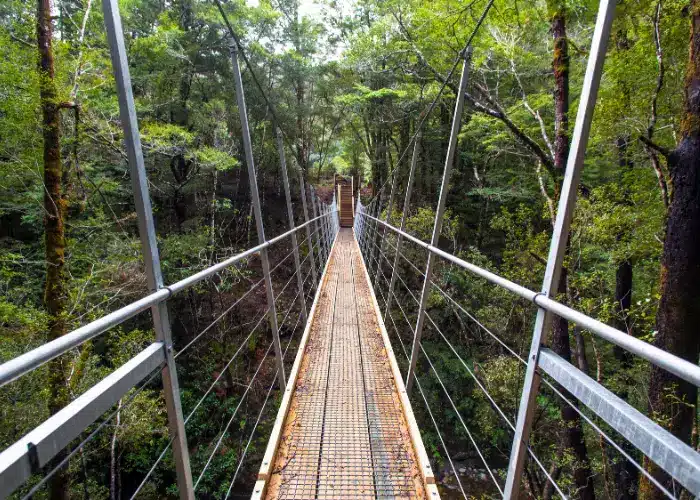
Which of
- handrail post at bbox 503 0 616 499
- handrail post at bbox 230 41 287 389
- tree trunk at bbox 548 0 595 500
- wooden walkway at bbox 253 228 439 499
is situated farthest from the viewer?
tree trunk at bbox 548 0 595 500

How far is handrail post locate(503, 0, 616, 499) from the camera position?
2.28ft

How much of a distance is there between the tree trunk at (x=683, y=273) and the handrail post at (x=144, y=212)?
11.0ft

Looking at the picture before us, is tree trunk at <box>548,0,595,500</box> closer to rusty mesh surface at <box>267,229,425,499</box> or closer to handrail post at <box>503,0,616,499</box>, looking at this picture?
rusty mesh surface at <box>267,229,425,499</box>

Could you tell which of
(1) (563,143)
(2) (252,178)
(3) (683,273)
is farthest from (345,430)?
(1) (563,143)

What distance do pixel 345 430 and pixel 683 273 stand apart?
112 inches

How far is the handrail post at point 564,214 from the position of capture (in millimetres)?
694

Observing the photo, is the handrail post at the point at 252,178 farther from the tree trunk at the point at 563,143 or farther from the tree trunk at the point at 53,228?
the tree trunk at the point at 563,143

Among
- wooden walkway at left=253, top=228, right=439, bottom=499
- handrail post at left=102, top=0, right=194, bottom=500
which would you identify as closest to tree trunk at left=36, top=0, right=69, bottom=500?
wooden walkway at left=253, top=228, right=439, bottom=499

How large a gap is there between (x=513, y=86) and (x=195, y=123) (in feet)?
25.8

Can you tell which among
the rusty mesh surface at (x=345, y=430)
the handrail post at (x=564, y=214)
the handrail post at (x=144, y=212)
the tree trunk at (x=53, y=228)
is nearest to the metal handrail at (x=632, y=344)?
the handrail post at (x=564, y=214)

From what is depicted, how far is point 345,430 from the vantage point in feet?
5.47

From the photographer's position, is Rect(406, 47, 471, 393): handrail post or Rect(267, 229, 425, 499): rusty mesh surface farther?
Rect(406, 47, 471, 393): handrail post

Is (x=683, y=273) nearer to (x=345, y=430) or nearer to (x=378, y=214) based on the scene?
(x=345, y=430)

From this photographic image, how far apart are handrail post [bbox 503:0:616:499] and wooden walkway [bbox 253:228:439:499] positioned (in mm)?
595
